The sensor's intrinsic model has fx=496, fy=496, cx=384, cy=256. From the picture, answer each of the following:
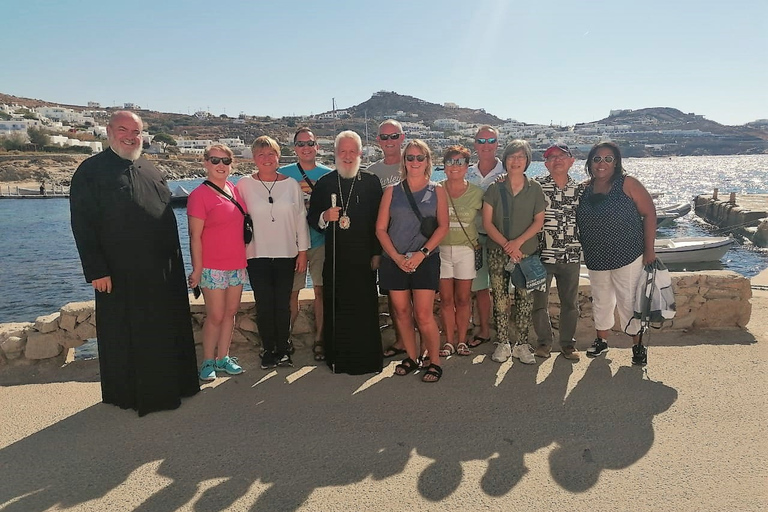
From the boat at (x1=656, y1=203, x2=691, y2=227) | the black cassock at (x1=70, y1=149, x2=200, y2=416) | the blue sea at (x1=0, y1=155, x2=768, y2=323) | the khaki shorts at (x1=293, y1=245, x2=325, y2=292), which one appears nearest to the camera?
the black cassock at (x1=70, y1=149, x2=200, y2=416)

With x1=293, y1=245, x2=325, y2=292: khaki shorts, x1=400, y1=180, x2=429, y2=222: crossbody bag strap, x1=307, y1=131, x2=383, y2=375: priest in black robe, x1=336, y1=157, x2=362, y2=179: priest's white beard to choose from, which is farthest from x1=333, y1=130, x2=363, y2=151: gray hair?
x1=293, y1=245, x2=325, y2=292: khaki shorts

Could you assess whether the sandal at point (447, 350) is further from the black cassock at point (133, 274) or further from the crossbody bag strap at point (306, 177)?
the black cassock at point (133, 274)

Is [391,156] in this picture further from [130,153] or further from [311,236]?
[130,153]

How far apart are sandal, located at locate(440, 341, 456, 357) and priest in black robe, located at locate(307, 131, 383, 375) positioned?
2.01 feet

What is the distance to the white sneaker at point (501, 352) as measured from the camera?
428cm

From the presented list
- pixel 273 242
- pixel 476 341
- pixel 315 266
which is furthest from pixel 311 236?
pixel 476 341

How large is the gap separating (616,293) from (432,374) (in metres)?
1.84

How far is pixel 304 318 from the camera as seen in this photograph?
188 inches

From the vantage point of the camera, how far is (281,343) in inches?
169

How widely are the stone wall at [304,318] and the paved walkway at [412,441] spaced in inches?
12.0

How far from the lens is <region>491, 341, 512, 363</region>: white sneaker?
4.28m

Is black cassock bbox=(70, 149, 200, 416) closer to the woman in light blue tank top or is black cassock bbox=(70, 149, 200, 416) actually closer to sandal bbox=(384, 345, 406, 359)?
the woman in light blue tank top

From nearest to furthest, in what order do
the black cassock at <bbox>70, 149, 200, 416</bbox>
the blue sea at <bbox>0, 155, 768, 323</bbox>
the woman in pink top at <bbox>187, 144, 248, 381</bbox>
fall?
the black cassock at <bbox>70, 149, 200, 416</bbox> → the woman in pink top at <bbox>187, 144, 248, 381</bbox> → the blue sea at <bbox>0, 155, 768, 323</bbox>

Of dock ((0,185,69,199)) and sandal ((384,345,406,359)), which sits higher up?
dock ((0,185,69,199))
